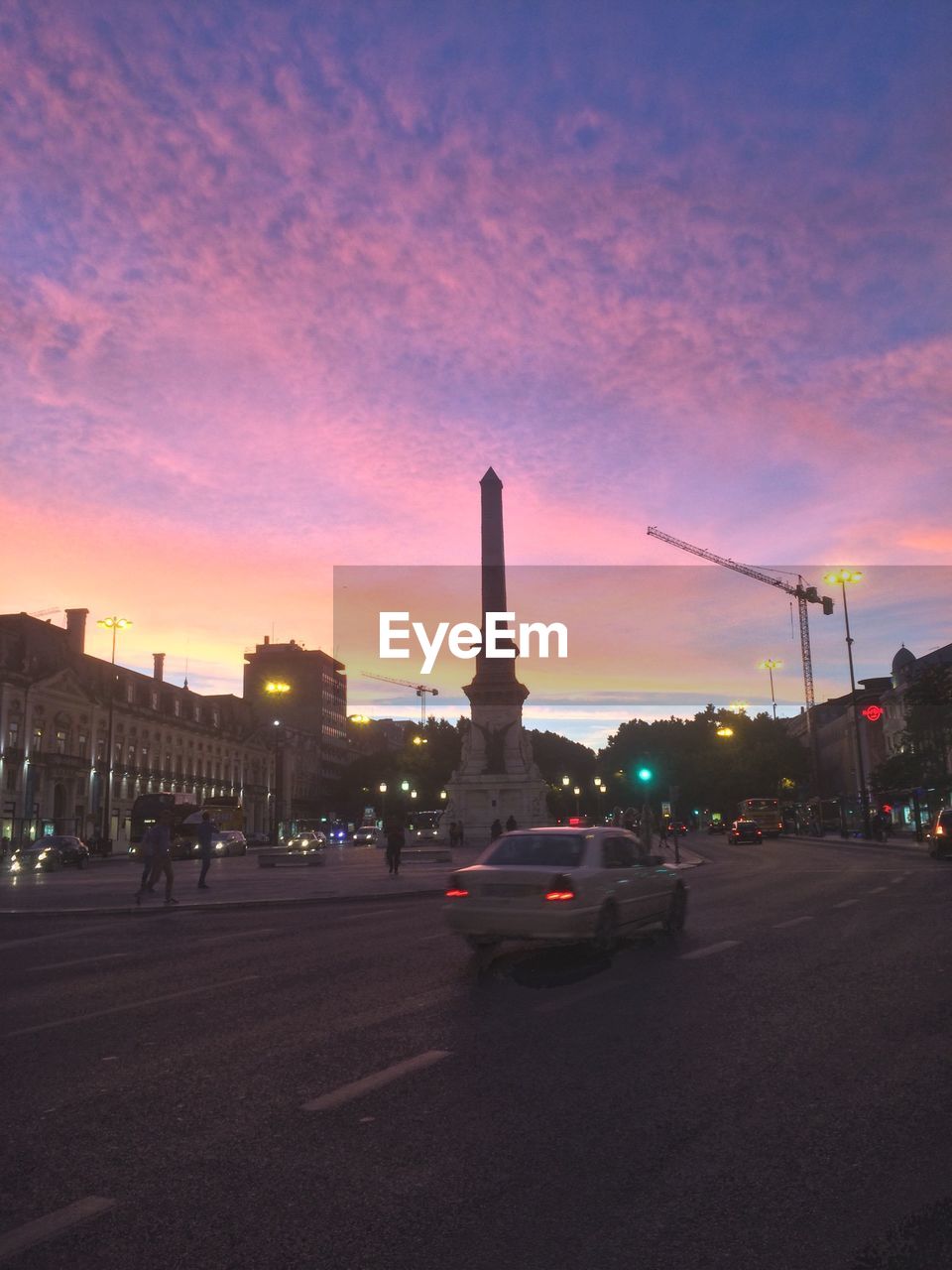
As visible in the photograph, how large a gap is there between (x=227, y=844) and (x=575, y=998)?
54655mm

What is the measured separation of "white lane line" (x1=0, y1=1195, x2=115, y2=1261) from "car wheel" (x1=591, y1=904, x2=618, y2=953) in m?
7.80

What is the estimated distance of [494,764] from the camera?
69562 mm

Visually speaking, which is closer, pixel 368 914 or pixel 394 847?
pixel 368 914

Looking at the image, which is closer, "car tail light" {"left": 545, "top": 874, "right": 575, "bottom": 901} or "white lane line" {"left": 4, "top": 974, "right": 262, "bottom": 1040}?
"white lane line" {"left": 4, "top": 974, "right": 262, "bottom": 1040}

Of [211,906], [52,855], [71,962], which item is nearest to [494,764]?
[52,855]

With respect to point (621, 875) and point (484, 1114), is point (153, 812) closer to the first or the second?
point (621, 875)

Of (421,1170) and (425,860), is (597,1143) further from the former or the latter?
(425,860)

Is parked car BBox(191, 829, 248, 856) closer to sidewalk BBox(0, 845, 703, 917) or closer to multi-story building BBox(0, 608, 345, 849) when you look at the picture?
multi-story building BBox(0, 608, 345, 849)

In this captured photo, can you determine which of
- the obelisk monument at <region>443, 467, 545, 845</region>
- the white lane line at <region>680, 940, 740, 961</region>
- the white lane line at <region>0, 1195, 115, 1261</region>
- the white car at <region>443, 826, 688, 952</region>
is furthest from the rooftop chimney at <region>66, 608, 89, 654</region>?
the white lane line at <region>0, 1195, 115, 1261</region>

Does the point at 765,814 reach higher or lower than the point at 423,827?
higher

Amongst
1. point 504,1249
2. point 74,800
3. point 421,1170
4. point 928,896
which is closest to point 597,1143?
point 421,1170

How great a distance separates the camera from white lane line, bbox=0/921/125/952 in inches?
584

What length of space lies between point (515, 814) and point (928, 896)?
49.2 metres

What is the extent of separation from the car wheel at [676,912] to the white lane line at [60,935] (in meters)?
8.92
